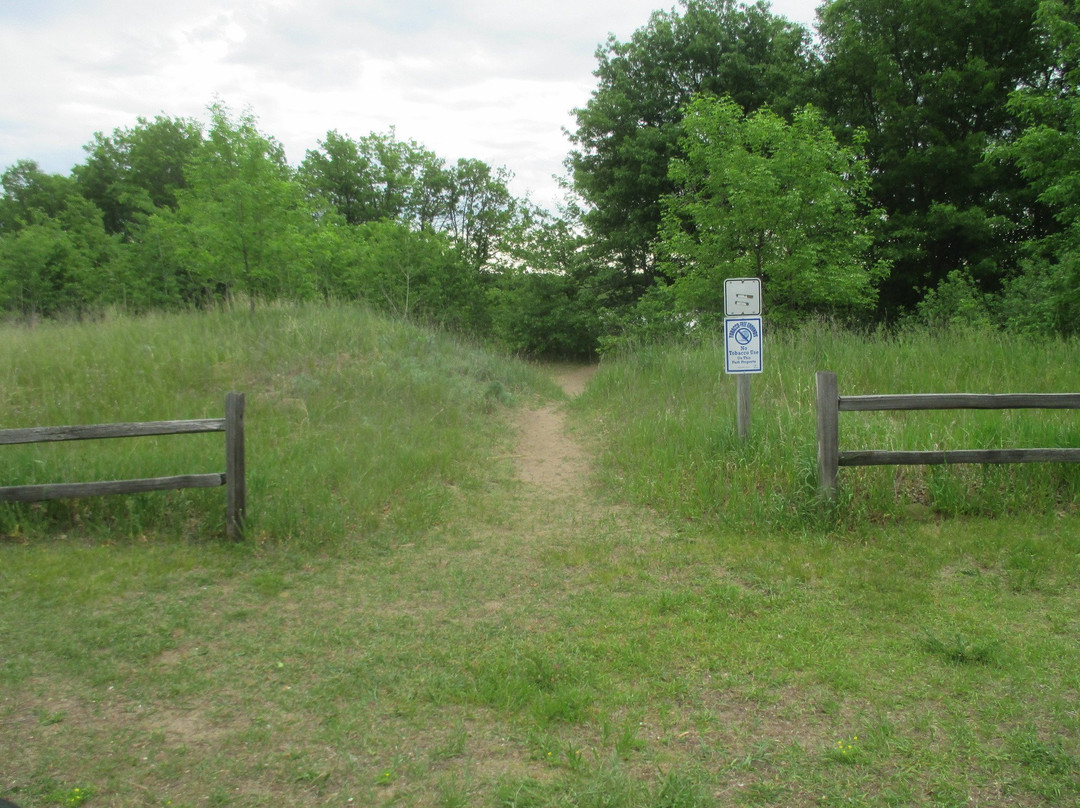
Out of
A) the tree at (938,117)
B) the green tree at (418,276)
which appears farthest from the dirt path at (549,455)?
the tree at (938,117)

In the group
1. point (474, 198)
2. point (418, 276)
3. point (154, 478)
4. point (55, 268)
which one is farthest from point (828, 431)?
point (474, 198)

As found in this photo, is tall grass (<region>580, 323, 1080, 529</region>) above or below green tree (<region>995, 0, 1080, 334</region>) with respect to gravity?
below

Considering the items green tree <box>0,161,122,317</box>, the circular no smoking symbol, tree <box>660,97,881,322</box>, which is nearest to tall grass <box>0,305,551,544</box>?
the circular no smoking symbol

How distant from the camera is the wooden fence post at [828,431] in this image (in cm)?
666

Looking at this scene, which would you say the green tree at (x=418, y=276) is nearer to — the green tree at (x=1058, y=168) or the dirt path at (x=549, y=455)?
the dirt path at (x=549, y=455)

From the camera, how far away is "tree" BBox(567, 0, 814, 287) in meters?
27.1

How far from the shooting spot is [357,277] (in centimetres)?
2756

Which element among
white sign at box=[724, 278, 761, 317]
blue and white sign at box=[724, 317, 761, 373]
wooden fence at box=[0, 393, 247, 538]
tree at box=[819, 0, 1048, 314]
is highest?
tree at box=[819, 0, 1048, 314]

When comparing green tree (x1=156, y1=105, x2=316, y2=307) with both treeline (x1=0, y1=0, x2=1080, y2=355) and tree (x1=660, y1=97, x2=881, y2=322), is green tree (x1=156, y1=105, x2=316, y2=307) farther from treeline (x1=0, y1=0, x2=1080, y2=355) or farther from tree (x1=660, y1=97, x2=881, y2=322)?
tree (x1=660, y1=97, x2=881, y2=322)

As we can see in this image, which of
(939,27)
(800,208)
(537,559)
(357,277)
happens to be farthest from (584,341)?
(537,559)

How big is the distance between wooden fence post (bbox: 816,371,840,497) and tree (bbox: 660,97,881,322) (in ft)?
33.9

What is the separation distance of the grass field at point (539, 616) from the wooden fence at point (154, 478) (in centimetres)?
33

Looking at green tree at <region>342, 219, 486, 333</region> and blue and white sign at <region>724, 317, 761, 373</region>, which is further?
green tree at <region>342, 219, 486, 333</region>

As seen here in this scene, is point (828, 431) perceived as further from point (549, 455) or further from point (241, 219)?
point (241, 219)
